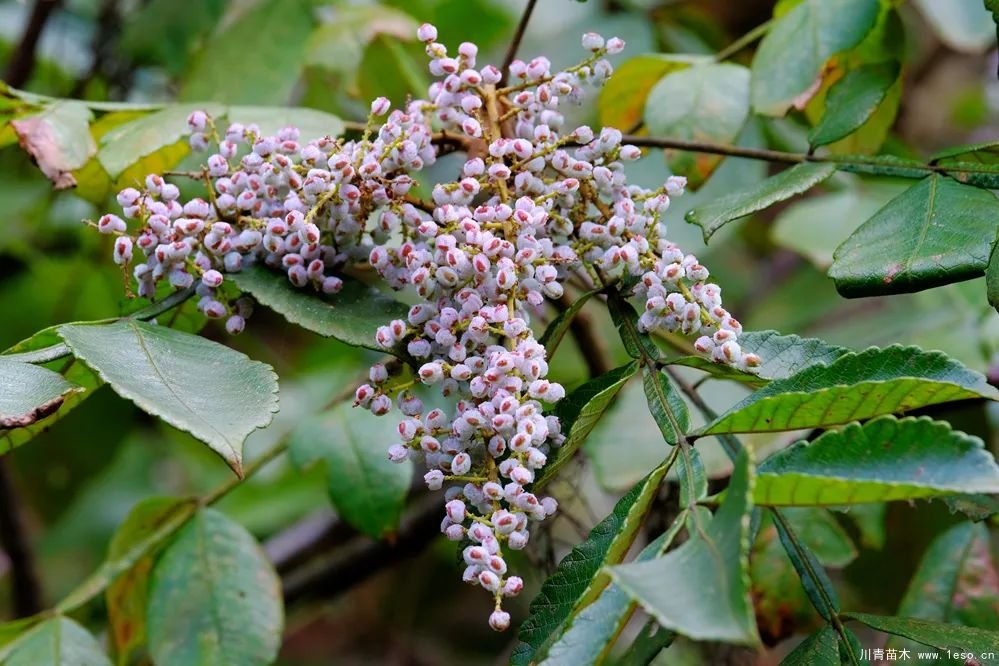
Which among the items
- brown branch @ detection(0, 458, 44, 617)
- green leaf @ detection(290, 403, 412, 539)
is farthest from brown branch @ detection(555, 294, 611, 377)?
brown branch @ detection(0, 458, 44, 617)

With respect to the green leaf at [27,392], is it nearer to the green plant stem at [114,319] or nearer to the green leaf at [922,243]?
the green plant stem at [114,319]

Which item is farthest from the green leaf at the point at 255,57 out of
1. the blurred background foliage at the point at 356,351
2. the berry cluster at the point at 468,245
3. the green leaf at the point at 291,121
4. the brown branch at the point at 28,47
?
the berry cluster at the point at 468,245

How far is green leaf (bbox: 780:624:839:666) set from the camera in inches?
28.5

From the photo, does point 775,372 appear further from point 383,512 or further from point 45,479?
point 45,479

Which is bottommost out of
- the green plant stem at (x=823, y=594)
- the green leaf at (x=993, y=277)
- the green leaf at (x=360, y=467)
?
the green leaf at (x=360, y=467)

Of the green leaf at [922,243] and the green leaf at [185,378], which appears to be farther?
the green leaf at [922,243]

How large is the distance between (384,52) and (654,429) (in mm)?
623

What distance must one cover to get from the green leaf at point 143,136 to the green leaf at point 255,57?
35cm

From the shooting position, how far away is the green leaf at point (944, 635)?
726 mm

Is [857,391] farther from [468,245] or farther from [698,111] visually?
[698,111]

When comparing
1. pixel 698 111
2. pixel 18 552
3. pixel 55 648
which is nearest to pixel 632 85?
pixel 698 111

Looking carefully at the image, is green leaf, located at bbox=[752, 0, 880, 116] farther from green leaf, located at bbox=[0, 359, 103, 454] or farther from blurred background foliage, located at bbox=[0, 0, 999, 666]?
green leaf, located at bbox=[0, 359, 103, 454]

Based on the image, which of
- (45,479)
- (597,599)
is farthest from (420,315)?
(45,479)

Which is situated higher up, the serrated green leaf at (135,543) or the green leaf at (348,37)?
the green leaf at (348,37)
